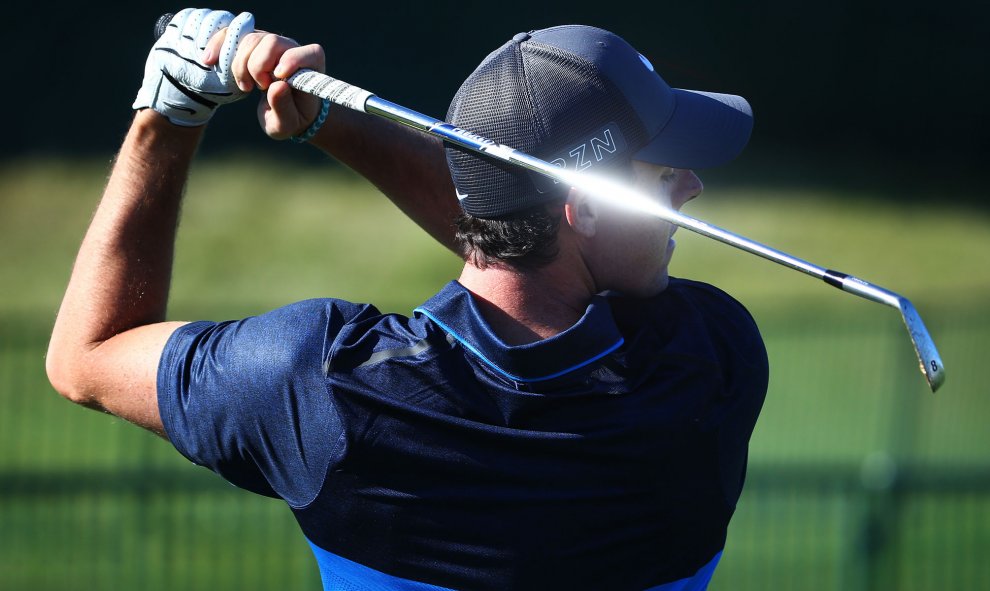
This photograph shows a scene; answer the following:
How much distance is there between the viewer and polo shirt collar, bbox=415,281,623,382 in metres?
2.12

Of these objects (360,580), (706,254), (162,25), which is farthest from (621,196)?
(706,254)

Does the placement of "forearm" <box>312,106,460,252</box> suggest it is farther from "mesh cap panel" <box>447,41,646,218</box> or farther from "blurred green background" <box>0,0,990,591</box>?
"blurred green background" <box>0,0,990,591</box>

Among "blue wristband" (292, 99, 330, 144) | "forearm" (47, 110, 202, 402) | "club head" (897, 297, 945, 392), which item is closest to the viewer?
"club head" (897, 297, 945, 392)

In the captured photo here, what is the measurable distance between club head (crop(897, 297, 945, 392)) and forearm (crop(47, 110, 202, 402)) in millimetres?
1405

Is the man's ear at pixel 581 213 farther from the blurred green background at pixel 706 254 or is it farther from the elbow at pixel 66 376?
the blurred green background at pixel 706 254

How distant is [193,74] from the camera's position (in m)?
2.51

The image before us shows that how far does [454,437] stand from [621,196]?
0.50 m

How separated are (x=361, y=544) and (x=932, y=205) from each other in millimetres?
12665

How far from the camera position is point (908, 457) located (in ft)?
22.8

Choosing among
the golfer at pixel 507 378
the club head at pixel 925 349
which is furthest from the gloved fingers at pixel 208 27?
the club head at pixel 925 349

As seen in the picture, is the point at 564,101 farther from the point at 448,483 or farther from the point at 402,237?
the point at 402,237

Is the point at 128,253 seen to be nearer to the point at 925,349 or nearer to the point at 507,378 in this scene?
the point at 507,378

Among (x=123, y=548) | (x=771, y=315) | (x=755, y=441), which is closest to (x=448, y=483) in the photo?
(x=123, y=548)

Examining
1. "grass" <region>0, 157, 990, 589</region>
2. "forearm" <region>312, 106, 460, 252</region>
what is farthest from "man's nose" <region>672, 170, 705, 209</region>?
"grass" <region>0, 157, 990, 589</region>
